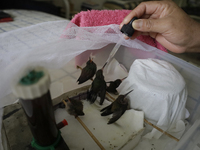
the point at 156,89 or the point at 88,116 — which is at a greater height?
the point at 156,89

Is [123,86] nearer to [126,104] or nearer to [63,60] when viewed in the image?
[126,104]

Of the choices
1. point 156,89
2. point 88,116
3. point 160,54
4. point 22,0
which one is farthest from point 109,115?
point 22,0

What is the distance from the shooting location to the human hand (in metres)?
0.46

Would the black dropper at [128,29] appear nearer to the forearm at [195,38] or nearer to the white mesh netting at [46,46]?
the white mesh netting at [46,46]

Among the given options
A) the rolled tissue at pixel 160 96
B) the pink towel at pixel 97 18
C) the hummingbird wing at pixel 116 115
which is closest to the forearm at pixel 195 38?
the rolled tissue at pixel 160 96

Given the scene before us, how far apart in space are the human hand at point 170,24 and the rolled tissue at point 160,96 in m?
0.11

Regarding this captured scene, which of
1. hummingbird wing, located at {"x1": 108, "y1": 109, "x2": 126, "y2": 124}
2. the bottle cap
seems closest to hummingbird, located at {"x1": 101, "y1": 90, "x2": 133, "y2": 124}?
hummingbird wing, located at {"x1": 108, "y1": 109, "x2": 126, "y2": 124}

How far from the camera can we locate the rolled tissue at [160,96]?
417 millimetres

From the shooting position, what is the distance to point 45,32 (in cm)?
64

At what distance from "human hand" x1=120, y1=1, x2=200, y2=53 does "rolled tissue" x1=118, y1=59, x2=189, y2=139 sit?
0.11 meters

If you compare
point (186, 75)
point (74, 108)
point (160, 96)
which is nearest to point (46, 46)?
point (74, 108)

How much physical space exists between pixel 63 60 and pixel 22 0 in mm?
1374

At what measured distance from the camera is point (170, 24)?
46 centimetres

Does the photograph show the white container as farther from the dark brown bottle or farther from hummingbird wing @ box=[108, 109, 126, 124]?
the dark brown bottle
